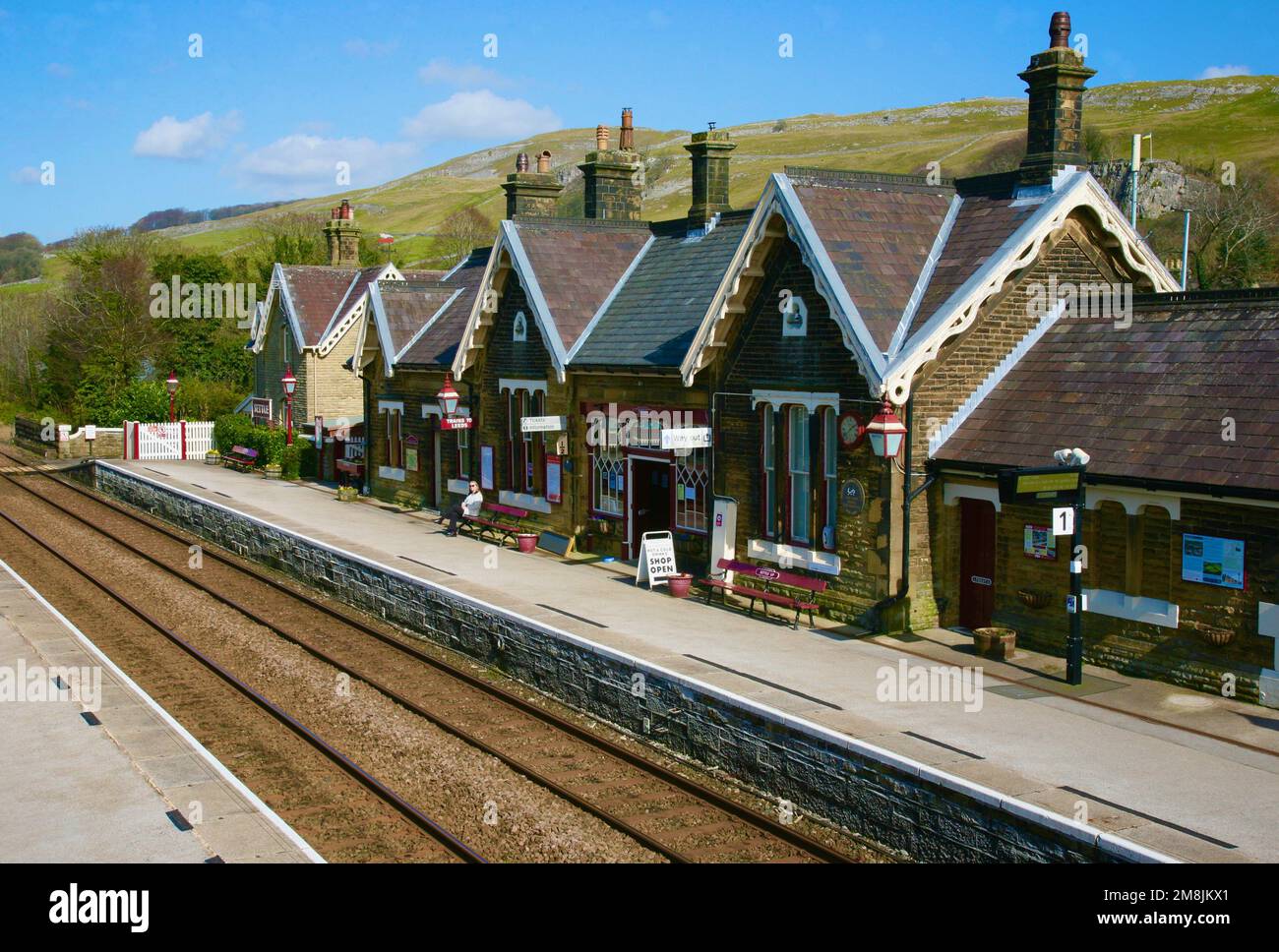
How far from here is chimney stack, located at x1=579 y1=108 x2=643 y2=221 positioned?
2784cm

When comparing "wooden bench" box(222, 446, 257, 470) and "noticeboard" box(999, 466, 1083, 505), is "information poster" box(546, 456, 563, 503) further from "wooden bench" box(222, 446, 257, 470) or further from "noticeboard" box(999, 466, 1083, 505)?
"wooden bench" box(222, 446, 257, 470)

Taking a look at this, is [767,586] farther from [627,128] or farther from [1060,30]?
[627,128]

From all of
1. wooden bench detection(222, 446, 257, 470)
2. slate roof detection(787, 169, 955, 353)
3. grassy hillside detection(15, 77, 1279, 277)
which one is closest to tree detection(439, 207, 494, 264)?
grassy hillside detection(15, 77, 1279, 277)

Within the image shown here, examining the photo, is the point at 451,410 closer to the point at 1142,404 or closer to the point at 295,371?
the point at 1142,404

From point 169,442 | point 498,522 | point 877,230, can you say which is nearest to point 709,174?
point 877,230

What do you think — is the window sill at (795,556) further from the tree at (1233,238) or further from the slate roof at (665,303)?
the tree at (1233,238)

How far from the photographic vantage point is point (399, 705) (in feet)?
53.6

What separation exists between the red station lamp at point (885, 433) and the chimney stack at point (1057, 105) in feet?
15.6

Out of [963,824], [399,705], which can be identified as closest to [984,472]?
[963,824]

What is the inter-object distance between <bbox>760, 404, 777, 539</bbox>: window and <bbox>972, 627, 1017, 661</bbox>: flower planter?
4.09 m

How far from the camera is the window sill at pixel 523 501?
82.6ft

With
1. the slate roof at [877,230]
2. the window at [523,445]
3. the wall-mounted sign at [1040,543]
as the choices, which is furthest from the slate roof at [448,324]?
the wall-mounted sign at [1040,543]

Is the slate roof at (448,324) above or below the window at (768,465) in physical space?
above

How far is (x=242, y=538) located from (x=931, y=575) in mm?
16945
